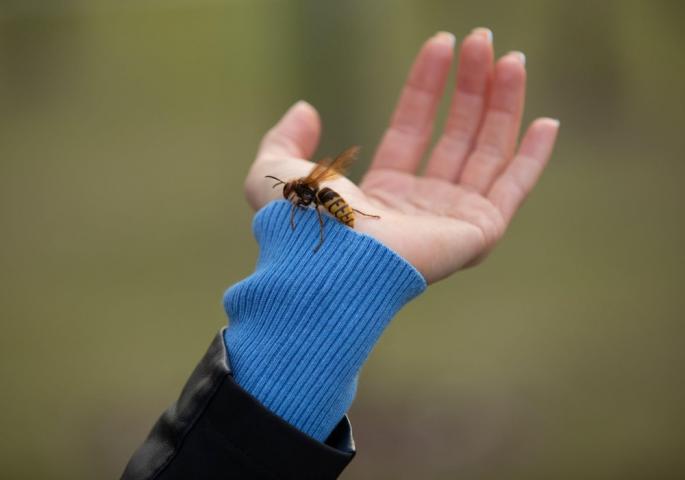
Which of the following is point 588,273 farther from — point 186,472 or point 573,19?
point 186,472

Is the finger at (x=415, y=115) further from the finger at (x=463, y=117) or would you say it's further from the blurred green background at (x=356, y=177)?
the blurred green background at (x=356, y=177)

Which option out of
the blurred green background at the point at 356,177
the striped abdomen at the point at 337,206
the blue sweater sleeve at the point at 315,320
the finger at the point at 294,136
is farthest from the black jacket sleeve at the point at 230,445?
the blurred green background at the point at 356,177

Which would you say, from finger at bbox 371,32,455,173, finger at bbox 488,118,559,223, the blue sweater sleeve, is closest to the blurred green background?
finger at bbox 371,32,455,173

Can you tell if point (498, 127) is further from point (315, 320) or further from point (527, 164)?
point (315, 320)

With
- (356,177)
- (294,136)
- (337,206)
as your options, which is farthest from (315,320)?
(356,177)

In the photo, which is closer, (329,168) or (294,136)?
(329,168)

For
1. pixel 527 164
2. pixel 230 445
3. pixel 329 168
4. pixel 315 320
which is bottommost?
pixel 230 445

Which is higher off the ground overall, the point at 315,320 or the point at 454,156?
the point at 454,156

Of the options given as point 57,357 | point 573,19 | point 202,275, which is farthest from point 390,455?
point 573,19
